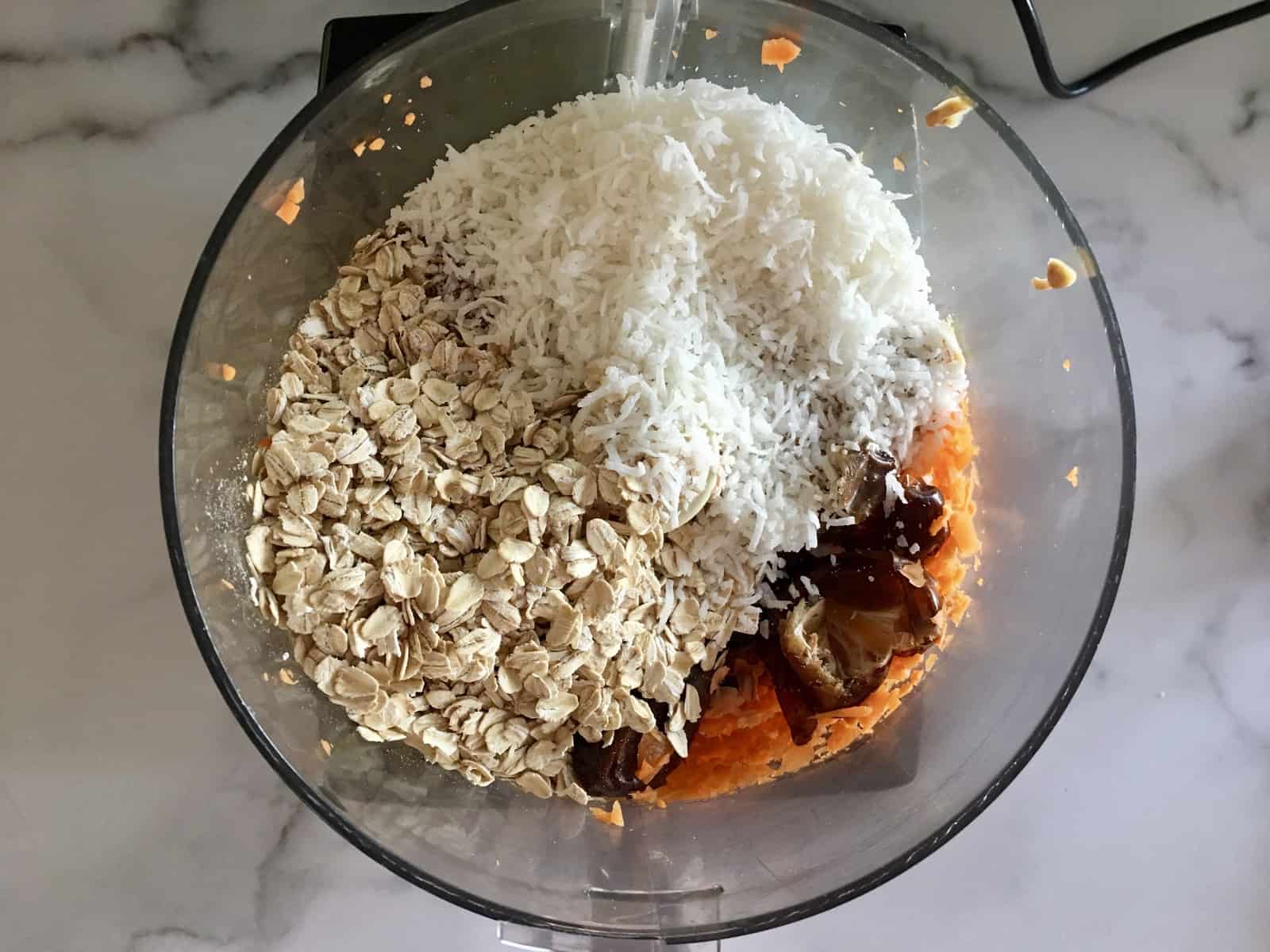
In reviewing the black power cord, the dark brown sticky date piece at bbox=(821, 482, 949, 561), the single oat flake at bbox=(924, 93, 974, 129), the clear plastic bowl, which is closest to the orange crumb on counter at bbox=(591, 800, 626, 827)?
the clear plastic bowl

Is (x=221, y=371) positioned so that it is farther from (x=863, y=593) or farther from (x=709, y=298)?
(x=863, y=593)

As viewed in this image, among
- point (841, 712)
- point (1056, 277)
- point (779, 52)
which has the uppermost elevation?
point (779, 52)

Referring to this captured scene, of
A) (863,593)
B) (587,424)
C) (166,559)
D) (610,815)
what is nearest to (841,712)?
(863,593)

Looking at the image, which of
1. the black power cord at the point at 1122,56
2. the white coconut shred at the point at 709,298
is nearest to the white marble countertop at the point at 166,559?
the black power cord at the point at 1122,56

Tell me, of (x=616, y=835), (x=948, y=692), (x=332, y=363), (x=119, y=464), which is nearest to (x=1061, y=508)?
(x=948, y=692)

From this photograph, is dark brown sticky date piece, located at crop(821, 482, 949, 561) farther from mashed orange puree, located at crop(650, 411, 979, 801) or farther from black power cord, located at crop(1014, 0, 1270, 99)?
black power cord, located at crop(1014, 0, 1270, 99)

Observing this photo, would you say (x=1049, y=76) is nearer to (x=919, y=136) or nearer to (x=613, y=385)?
(x=919, y=136)
